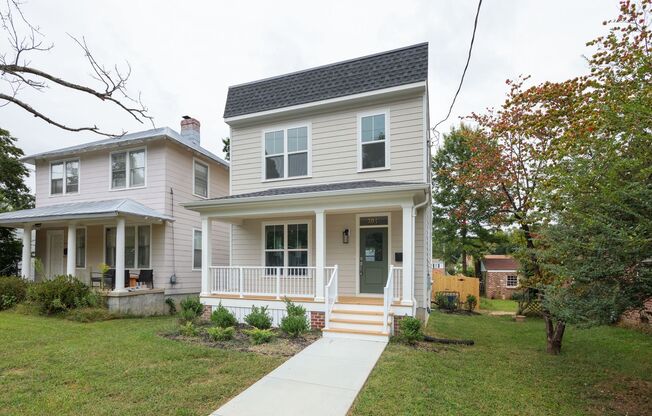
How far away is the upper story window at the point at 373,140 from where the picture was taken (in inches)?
369

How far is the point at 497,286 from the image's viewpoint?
23.5 m

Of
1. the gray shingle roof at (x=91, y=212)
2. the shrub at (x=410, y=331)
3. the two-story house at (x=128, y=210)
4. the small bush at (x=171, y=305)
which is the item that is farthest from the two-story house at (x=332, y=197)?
the small bush at (x=171, y=305)

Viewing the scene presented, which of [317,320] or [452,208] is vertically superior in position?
[452,208]

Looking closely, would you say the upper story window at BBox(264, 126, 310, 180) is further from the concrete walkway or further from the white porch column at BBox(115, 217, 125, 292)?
the concrete walkway

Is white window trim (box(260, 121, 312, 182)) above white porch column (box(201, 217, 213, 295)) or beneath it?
above

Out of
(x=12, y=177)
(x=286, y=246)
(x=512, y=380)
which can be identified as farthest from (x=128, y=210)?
(x=12, y=177)

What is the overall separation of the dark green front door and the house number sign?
0.16 m

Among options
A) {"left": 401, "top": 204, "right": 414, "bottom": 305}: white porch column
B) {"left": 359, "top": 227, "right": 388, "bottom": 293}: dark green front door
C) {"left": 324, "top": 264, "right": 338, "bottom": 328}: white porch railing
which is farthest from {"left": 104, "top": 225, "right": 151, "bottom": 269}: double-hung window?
{"left": 401, "top": 204, "right": 414, "bottom": 305}: white porch column

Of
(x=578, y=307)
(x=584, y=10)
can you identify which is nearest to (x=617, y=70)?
(x=584, y=10)

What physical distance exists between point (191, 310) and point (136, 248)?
5.14 metres

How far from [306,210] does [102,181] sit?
9.24 meters

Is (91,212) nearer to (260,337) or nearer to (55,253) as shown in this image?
(55,253)

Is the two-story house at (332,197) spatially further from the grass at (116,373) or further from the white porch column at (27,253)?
the white porch column at (27,253)

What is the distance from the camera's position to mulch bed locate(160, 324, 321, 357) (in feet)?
21.1
